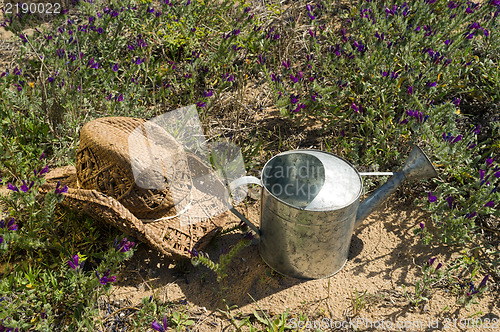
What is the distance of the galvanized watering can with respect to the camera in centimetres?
230

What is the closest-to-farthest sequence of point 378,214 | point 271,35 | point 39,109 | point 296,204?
point 296,204, point 378,214, point 39,109, point 271,35

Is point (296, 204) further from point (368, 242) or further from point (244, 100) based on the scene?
point (244, 100)

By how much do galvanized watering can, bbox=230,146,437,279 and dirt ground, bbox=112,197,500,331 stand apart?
0.12 metres

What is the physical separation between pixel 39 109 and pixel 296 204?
2.12 metres

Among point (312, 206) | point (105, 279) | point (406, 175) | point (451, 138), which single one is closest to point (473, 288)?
point (406, 175)

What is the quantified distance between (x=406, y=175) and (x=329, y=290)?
781mm

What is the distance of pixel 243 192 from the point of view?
10.3 feet

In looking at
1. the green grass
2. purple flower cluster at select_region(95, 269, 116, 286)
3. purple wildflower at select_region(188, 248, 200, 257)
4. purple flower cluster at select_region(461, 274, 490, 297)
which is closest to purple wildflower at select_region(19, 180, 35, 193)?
the green grass

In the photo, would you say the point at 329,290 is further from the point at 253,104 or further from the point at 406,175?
the point at 253,104

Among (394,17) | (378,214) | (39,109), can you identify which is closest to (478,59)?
(394,17)

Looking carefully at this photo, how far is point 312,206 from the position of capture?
89.1 inches

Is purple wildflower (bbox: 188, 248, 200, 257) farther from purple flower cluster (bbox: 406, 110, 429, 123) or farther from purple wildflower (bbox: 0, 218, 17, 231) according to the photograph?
purple flower cluster (bbox: 406, 110, 429, 123)

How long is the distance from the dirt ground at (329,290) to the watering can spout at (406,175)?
0.33m

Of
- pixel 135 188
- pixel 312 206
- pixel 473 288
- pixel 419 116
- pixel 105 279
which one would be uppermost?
pixel 419 116
